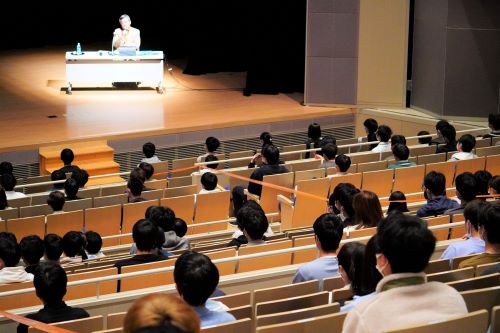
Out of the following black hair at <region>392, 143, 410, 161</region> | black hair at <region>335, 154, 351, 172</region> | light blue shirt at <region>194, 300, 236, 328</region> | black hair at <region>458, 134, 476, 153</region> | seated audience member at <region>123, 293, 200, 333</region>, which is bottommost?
light blue shirt at <region>194, 300, 236, 328</region>

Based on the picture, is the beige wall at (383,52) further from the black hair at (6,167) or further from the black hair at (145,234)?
the black hair at (145,234)

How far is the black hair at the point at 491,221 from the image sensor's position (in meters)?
4.70

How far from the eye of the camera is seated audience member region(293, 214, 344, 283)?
5242mm

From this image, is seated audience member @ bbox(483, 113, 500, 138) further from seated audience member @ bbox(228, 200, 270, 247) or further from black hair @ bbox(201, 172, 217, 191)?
seated audience member @ bbox(228, 200, 270, 247)

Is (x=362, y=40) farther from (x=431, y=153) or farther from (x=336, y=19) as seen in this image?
(x=431, y=153)

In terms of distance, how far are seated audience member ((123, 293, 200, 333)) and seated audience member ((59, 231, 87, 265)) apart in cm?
422

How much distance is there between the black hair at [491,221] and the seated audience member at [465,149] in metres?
4.50

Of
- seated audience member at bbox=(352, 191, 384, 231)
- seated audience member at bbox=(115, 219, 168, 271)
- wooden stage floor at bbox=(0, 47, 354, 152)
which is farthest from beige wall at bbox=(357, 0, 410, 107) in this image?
seated audience member at bbox=(115, 219, 168, 271)

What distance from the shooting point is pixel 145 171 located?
9.34m

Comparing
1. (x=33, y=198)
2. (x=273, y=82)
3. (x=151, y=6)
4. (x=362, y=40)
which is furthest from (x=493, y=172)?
(x=151, y=6)

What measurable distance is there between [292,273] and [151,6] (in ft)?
47.2

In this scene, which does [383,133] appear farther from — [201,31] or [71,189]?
[201,31]

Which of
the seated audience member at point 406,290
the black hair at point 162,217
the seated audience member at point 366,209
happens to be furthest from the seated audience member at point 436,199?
the seated audience member at point 406,290

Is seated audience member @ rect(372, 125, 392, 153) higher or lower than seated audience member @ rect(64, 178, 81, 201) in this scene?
higher
